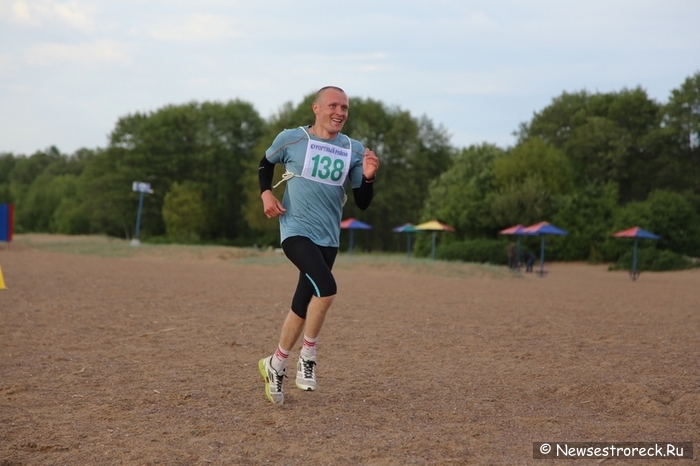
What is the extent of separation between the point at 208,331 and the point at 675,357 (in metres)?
5.18

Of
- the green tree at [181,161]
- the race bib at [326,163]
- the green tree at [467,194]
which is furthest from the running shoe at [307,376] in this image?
the green tree at [181,161]

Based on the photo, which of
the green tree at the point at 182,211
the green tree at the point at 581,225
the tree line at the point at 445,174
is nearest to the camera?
the green tree at the point at 581,225

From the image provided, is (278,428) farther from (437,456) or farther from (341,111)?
(341,111)

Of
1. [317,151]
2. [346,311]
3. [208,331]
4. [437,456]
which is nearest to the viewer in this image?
[437,456]

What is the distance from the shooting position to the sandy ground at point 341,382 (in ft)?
14.8

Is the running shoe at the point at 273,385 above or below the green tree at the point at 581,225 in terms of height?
below

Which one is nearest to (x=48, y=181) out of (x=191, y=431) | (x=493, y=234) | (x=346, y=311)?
(x=493, y=234)

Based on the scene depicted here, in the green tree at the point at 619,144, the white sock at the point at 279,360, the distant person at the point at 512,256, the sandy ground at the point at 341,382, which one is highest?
the green tree at the point at 619,144

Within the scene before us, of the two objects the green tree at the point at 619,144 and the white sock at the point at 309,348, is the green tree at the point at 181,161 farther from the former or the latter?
the white sock at the point at 309,348

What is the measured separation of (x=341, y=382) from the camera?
6.64 m

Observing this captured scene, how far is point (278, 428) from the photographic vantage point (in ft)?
16.1

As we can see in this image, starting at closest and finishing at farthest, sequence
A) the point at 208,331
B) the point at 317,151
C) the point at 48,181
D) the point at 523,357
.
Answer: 1. the point at 317,151
2. the point at 523,357
3. the point at 208,331
4. the point at 48,181

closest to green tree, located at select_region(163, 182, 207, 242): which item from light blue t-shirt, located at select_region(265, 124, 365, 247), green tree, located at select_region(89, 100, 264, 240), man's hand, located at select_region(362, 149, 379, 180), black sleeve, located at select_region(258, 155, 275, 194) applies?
green tree, located at select_region(89, 100, 264, 240)

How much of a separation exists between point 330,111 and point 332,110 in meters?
0.02
